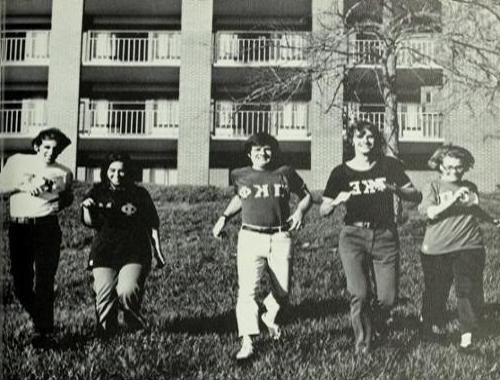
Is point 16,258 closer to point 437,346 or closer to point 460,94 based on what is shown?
point 437,346

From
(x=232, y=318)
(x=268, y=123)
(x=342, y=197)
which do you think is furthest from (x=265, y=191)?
(x=268, y=123)

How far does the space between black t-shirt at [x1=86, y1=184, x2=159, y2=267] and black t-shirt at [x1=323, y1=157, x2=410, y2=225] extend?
110 centimetres

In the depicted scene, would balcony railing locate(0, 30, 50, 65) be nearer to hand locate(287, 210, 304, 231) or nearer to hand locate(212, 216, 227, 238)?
hand locate(212, 216, 227, 238)

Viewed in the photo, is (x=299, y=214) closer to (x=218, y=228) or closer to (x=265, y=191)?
(x=265, y=191)

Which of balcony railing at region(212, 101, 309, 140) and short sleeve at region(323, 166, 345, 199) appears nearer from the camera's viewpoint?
short sleeve at region(323, 166, 345, 199)

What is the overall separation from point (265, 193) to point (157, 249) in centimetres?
72

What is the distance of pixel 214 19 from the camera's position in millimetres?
6535

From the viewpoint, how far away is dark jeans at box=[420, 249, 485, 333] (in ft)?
10.7

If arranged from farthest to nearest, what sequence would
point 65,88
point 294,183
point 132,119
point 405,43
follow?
point 132,119 → point 65,88 → point 405,43 → point 294,183

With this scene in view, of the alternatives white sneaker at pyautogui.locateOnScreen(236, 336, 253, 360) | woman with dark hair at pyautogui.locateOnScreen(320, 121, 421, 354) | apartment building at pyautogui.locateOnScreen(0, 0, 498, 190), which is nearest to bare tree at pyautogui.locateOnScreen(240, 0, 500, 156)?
apartment building at pyautogui.locateOnScreen(0, 0, 498, 190)

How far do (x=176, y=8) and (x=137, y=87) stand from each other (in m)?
2.83

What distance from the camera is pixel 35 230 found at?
3.29 metres

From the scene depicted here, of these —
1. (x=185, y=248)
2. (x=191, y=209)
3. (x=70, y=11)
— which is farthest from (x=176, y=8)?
(x=185, y=248)

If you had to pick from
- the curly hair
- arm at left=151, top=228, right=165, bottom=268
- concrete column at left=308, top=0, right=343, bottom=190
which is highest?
concrete column at left=308, top=0, right=343, bottom=190
